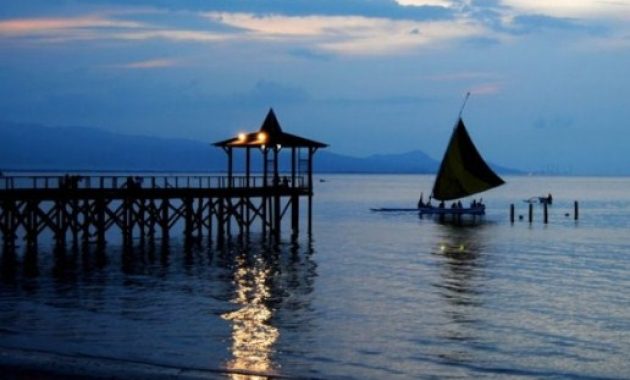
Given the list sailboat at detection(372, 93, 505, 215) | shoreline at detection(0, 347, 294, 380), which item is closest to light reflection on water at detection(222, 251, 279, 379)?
shoreline at detection(0, 347, 294, 380)

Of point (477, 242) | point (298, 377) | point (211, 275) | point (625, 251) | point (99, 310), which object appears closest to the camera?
point (298, 377)

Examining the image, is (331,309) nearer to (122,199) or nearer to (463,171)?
(122,199)

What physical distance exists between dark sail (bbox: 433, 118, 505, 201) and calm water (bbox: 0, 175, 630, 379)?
30.5 metres

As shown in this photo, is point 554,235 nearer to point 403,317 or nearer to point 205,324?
point 403,317

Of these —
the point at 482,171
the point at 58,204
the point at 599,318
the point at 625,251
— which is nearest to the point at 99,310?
the point at 599,318

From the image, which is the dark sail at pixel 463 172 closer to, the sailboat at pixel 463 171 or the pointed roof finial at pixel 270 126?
the sailboat at pixel 463 171

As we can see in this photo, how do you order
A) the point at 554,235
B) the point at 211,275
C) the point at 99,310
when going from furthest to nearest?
the point at 554,235 < the point at 211,275 < the point at 99,310

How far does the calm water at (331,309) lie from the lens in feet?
77.3

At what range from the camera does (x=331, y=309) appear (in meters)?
31.9

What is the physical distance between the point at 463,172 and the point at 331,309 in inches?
2235

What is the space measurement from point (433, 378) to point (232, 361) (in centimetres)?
465

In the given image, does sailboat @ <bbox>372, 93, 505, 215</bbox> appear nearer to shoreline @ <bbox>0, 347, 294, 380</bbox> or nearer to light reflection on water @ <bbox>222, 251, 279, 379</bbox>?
light reflection on water @ <bbox>222, 251, 279, 379</bbox>

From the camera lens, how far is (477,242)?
62.8 metres

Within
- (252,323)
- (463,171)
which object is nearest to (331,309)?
(252,323)
